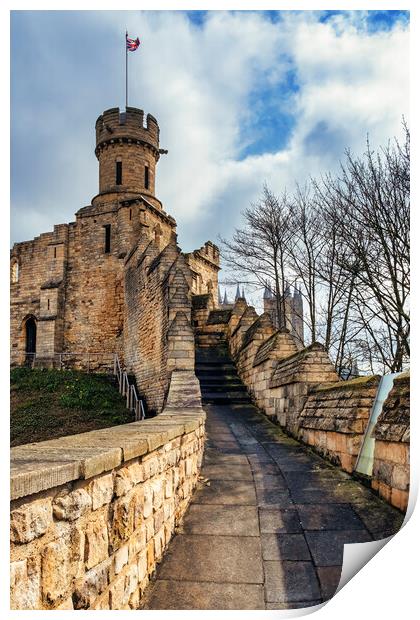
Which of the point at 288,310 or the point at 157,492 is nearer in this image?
the point at 157,492

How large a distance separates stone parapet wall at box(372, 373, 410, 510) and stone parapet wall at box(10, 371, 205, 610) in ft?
6.72

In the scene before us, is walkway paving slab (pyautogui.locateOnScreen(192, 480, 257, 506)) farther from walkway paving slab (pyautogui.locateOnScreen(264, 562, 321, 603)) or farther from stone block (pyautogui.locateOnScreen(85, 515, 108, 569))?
stone block (pyautogui.locateOnScreen(85, 515, 108, 569))

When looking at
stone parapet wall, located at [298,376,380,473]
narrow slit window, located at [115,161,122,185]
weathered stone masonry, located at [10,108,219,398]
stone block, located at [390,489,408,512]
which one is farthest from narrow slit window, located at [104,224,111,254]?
stone block, located at [390,489,408,512]

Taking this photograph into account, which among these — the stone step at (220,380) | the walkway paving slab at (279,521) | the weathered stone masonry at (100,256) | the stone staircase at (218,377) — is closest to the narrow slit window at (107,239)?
the weathered stone masonry at (100,256)

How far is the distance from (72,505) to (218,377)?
37.5 ft

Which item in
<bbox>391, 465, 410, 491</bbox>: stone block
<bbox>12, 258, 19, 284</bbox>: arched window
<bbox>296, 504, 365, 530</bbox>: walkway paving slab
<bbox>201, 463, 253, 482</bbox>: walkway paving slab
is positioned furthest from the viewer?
<bbox>12, 258, 19, 284</bbox>: arched window

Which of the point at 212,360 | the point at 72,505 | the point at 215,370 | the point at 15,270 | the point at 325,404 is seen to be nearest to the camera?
the point at 72,505

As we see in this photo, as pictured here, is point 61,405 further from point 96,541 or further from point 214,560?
point 96,541

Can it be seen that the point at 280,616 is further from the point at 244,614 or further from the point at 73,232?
the point at 73,232

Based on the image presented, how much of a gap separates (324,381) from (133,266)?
48.0 feet

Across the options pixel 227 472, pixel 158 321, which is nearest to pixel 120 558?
pixel 227 472

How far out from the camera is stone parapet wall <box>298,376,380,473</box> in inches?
209

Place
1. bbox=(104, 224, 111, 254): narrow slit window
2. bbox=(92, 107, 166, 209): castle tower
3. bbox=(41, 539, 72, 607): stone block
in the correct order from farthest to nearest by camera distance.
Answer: bbox=(92, 107, 166, 209): castle tower → bbox=(104, 224, 111, 254): narrow slit window → bbox=(41, 539, 72, 607): stone block

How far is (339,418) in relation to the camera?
5.86 metres
